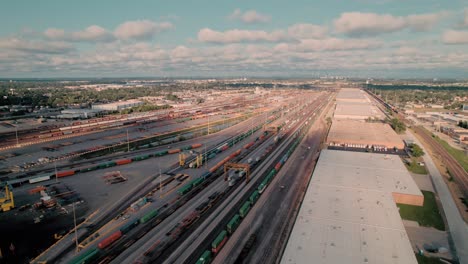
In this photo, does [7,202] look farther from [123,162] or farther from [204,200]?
[204,200]

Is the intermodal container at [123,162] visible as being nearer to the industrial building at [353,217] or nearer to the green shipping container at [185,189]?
the green shipping container at [185,189]

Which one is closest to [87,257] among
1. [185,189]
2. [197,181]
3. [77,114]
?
[185,189]

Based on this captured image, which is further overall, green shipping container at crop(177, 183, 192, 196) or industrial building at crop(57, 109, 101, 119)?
industrial building at crop(57, 109, 101, 119)

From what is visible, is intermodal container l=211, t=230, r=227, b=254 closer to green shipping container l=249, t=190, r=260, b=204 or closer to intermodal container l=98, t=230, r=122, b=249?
green shipping container l=249, t=190, r=260, b=204

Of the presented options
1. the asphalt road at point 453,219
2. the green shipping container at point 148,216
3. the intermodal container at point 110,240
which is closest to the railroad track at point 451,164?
the asphalt road at point 453,219

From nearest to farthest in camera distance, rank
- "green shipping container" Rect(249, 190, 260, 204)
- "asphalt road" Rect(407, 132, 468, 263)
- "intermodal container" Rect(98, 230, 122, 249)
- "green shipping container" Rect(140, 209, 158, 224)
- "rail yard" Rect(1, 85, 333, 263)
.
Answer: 1. "intermodal container" Rect(98, 230, 122, 249)
2. "rail yard" Rect(1, 85, 333, 263)
3. "asphalt road" Rect(407, 132, 468, 263)
4. "green shipping container" Rect(140, 209, 158, 224)
5. "green shipping container" Rect(249, 190, 260, 204)

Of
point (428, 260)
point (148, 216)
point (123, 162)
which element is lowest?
point (428, 260)

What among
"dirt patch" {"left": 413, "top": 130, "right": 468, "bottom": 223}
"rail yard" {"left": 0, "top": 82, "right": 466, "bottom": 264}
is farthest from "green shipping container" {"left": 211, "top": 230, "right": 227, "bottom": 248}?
"dirt patch" {"left": 413, "top": 130, "right": 468, "bottom": 223}

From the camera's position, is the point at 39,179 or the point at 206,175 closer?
the point at 39,179
